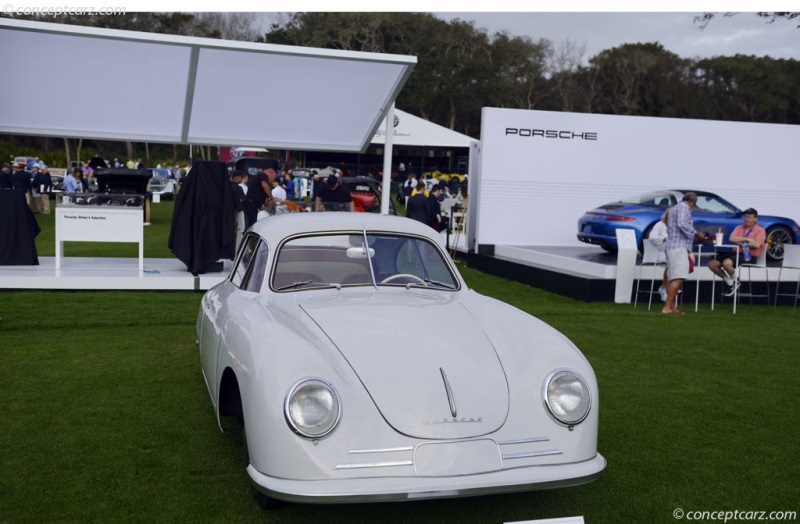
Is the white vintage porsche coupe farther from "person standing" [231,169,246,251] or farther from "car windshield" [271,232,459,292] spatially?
"person standing" [231,169,246,251]

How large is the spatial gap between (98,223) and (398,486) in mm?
9010

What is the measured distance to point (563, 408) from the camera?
391 centimetres

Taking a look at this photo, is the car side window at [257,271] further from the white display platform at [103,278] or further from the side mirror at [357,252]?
the white display platform at [103,278]

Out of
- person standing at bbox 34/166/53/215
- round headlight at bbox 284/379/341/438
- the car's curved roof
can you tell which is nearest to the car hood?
round headlight at bbox 284/379/341/438

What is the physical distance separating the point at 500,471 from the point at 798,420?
11.7 feet

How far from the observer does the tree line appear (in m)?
65.7

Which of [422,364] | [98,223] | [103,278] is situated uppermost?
[98,223]

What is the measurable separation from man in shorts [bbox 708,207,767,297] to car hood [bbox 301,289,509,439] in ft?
31.9

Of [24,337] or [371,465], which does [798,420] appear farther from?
[24,337]

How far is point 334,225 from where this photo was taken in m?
5.39

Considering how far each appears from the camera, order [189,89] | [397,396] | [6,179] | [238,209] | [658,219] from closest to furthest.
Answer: [397,396] < [189,89] < [238,209] < [658,219] < [6,179]

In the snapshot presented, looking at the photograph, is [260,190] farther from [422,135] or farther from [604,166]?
[422,135]

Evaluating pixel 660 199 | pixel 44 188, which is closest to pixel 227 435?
pixel 660 199

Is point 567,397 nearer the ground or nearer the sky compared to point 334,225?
nearer the ground
